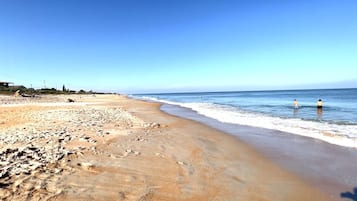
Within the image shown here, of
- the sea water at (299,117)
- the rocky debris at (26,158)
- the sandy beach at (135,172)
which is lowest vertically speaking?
the sea water at (299,117)

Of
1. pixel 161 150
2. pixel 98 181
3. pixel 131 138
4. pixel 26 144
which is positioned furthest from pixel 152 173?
pixel 26 144

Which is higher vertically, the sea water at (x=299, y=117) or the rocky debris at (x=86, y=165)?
the rocky debris at (x=86, y=165)

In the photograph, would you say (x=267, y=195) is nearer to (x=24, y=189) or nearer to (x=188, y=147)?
(x=188, y=147)

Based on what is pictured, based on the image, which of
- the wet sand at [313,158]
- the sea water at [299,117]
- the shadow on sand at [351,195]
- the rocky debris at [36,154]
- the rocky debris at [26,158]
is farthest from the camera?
the sea water at [299,117]

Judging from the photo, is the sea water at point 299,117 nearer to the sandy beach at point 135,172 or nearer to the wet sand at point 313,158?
the wet sand at point 313,158

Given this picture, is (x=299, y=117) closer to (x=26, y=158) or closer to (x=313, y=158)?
Result: (x=313, y=158)

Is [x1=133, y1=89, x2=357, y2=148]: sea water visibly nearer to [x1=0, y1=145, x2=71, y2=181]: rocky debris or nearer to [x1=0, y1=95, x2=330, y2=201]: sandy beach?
[x1=0, y1=95, x2=330, y2=201]: sandy beach

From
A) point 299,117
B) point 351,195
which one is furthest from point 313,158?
point 299,117

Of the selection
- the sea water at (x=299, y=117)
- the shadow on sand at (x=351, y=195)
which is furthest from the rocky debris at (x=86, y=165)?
the sea water at (x=299, y=117)

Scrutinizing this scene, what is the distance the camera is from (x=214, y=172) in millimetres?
5328

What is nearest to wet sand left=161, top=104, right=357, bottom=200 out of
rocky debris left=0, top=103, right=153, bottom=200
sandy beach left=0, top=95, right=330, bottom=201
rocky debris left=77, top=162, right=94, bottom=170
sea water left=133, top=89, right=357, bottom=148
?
sandy beach left=0, top=95, right=330, bottom=201

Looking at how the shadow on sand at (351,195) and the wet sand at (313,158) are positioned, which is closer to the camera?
the shadow on sand at (351,195)

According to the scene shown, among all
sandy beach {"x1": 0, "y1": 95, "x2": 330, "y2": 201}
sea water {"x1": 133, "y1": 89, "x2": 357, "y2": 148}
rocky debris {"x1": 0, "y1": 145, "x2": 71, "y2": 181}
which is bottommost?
sea water {"x1": 133, "y1": 89, "x2": 357, "y2": 148}

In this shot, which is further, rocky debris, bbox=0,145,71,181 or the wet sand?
the wet sand
